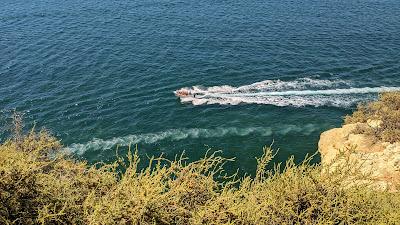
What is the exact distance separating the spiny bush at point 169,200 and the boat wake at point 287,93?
41535 mm

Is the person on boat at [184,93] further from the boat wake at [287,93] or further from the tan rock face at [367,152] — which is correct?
the tan rock face at [367,152]

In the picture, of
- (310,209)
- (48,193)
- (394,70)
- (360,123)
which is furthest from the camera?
(394,70)

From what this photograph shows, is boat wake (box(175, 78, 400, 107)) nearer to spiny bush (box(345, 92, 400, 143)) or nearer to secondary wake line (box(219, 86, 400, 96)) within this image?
secondary wake line (box(219, 86, 400, 96))

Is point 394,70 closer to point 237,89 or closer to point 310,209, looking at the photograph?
point 237,89

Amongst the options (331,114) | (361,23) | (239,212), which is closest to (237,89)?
(331,114)

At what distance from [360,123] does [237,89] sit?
21500mm

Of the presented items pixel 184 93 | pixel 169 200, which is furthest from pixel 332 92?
pixel 169 200

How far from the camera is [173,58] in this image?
7894 centimetres

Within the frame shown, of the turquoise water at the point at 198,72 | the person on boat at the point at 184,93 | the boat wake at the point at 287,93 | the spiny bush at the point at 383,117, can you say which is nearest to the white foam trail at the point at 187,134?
the turquoise water at the point at 198,72

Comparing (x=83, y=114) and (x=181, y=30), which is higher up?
(x=181, y=30)

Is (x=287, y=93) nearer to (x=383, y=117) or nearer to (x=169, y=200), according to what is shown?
(x=383, y=117)

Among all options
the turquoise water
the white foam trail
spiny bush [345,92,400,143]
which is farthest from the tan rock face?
the white foam trail

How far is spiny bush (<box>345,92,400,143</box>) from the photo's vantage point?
157ft

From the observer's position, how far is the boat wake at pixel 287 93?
65625mm
